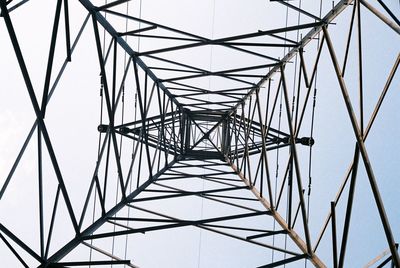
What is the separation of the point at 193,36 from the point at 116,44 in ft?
6.99

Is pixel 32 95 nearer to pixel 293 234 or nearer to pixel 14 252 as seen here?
pixel 14 252

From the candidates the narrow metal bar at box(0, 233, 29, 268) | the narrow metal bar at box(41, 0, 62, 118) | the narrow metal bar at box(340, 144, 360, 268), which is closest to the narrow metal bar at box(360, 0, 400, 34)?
the narrow metal bar at box(340, 144, 360, 268)

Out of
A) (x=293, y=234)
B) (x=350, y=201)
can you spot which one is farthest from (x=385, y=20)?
(x=293, y=234)

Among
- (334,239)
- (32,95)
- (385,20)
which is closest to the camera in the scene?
(385,20)

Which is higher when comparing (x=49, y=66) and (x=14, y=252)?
(x=49, y=66)

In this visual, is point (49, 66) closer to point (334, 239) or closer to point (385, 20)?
point (385, 20)

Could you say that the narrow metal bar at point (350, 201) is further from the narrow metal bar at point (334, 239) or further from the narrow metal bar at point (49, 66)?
the narrow metal bar at point (49, 66)

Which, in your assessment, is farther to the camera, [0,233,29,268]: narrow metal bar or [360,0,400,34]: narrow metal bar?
[0,233,29,268]: narrow metal bar

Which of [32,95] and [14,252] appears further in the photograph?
[14,252]

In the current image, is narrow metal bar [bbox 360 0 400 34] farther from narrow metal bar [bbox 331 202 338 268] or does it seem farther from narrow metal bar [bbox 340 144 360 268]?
narrow metal bar [bbox 331 202 338 268]

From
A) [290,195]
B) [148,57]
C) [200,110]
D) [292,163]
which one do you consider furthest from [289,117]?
[200,110]

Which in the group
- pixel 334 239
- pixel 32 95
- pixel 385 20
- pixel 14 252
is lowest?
pixel 334 239

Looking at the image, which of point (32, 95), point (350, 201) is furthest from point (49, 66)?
point (350, 201)

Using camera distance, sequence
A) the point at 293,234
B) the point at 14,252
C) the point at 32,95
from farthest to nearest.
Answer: the point at 293,234, the point at 14,252, the point at 32,95
